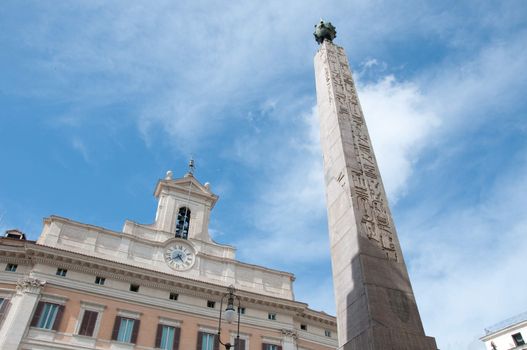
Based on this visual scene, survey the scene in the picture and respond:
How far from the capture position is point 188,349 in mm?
19984

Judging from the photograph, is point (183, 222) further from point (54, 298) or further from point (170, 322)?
point (54, 298)

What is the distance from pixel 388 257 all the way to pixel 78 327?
15873 mm

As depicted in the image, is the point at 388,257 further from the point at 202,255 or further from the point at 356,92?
the point at 202,255

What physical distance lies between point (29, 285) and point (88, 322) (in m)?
2.91

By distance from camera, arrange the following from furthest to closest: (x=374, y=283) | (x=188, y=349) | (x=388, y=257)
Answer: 1. (x=188, y=349)
2. (x=388, y=257)
3. (x=374, y=283)

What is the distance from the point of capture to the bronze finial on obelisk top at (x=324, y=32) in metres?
13.3

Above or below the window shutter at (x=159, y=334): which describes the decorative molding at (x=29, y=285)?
above

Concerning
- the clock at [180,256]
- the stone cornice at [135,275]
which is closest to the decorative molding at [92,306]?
the stone cornice at [135,275]

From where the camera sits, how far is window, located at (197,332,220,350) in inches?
803

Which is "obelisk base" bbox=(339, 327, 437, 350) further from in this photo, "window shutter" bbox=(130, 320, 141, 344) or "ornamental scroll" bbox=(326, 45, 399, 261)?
"window shutter" bbox=(130, 320, 141, 344)

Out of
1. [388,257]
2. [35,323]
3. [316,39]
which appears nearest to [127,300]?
[35,323]

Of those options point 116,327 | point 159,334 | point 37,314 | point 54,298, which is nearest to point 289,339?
point 159,334

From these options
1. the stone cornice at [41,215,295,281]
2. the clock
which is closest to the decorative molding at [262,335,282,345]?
the stone cornice at [41,215,295,281]

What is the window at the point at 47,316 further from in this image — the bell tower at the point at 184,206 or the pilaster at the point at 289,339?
the pilaster at the point at 289,339
